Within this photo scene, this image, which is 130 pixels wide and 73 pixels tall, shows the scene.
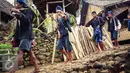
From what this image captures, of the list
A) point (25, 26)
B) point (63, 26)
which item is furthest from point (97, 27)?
point (25, 26)

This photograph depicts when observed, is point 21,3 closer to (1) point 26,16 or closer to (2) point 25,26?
(1) point 26,16

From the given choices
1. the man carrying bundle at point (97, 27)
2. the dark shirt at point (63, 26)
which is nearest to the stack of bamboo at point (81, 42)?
the man carrying bundle at point (97, 27)

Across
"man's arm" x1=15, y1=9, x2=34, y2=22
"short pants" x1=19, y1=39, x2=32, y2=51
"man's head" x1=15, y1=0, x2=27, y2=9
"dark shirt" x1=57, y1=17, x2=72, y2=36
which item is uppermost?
"man's head" x1=15, y1=0, x2=27, y2=9

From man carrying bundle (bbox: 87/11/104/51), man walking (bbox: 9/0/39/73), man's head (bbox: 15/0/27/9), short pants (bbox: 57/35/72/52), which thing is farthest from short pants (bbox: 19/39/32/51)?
man carrying bundle (bbox: 87/11/104/51)

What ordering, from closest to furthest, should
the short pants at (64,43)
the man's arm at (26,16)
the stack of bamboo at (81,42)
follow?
the man's arm at (26,16)
the short pants at (64,43)
the stack of bamboo at (81,42)

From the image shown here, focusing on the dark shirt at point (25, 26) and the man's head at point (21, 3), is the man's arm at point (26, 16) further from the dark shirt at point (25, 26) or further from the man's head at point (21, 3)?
the man's head at point (21, 3)

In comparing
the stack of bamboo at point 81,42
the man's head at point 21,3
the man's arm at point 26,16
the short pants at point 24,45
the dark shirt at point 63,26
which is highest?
the man's head at point 21,3

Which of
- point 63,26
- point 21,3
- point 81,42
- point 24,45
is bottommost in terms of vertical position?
point 81,42

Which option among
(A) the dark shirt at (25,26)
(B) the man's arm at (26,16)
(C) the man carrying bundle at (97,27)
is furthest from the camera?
(C) the man carrying bundle at (97,27)

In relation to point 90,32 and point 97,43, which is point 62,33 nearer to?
point 97,43

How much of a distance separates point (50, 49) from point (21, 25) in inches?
200

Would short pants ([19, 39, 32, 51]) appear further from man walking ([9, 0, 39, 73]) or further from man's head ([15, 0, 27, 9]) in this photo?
man's head ([15, 0, 27, 9])

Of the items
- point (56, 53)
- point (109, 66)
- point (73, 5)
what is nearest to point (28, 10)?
point (109, 66)

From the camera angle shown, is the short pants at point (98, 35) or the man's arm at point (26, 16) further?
the short pants at point (98, 35)
